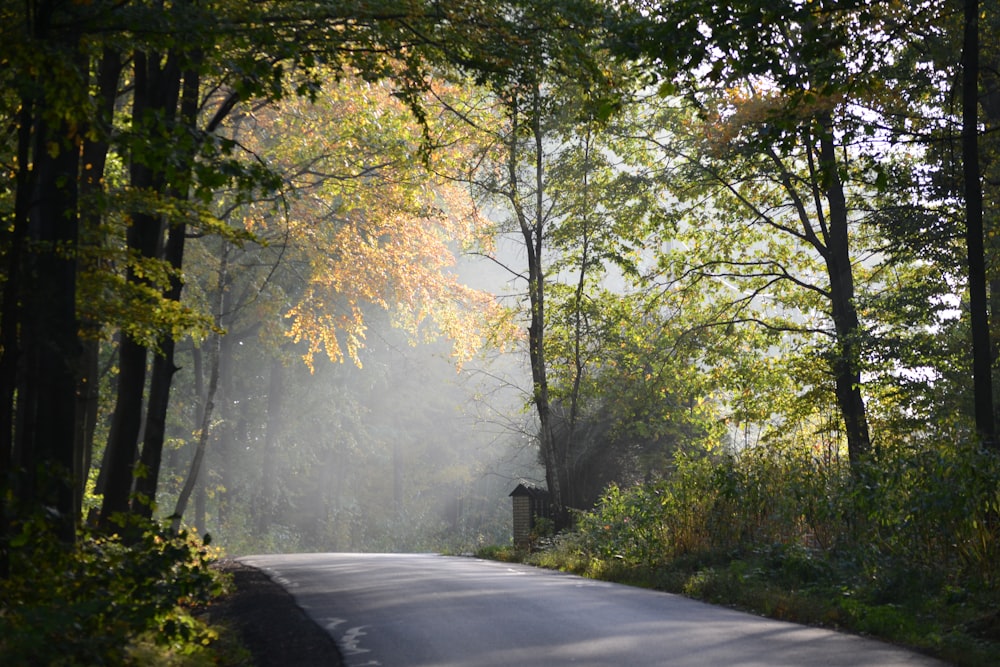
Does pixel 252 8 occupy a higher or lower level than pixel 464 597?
higher

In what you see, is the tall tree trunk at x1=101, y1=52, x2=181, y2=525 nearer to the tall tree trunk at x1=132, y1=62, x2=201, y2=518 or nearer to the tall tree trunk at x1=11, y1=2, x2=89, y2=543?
the tall tree trunk at x1=132, y1=62, x2=201, y2=518

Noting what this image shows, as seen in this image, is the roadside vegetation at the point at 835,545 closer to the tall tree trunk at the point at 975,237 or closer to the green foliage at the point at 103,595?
the tall tree trunk at the point at 975,237

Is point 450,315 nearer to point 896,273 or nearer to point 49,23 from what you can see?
point 896,273

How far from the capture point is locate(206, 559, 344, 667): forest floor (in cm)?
802

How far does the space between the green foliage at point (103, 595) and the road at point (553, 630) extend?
1492 mm

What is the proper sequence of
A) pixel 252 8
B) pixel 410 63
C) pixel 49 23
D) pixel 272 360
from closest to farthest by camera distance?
pixel 49 23, pixel 252 8, pixel 410 63, pixel 272 360

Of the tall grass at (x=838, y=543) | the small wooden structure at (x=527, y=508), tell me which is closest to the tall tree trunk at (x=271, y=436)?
the small wooden structure at (x=527, y=508)

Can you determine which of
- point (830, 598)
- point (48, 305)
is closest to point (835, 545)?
point (830, 598)

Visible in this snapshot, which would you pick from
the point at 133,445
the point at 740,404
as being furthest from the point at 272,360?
the point at 133,445

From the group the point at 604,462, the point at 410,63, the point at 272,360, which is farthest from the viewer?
the point at 272,360

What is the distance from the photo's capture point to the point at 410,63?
9586mm

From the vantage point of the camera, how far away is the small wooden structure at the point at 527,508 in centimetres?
2675

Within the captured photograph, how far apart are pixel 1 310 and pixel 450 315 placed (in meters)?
19.9

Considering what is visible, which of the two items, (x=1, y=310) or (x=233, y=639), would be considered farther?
(x=233, y=639)
